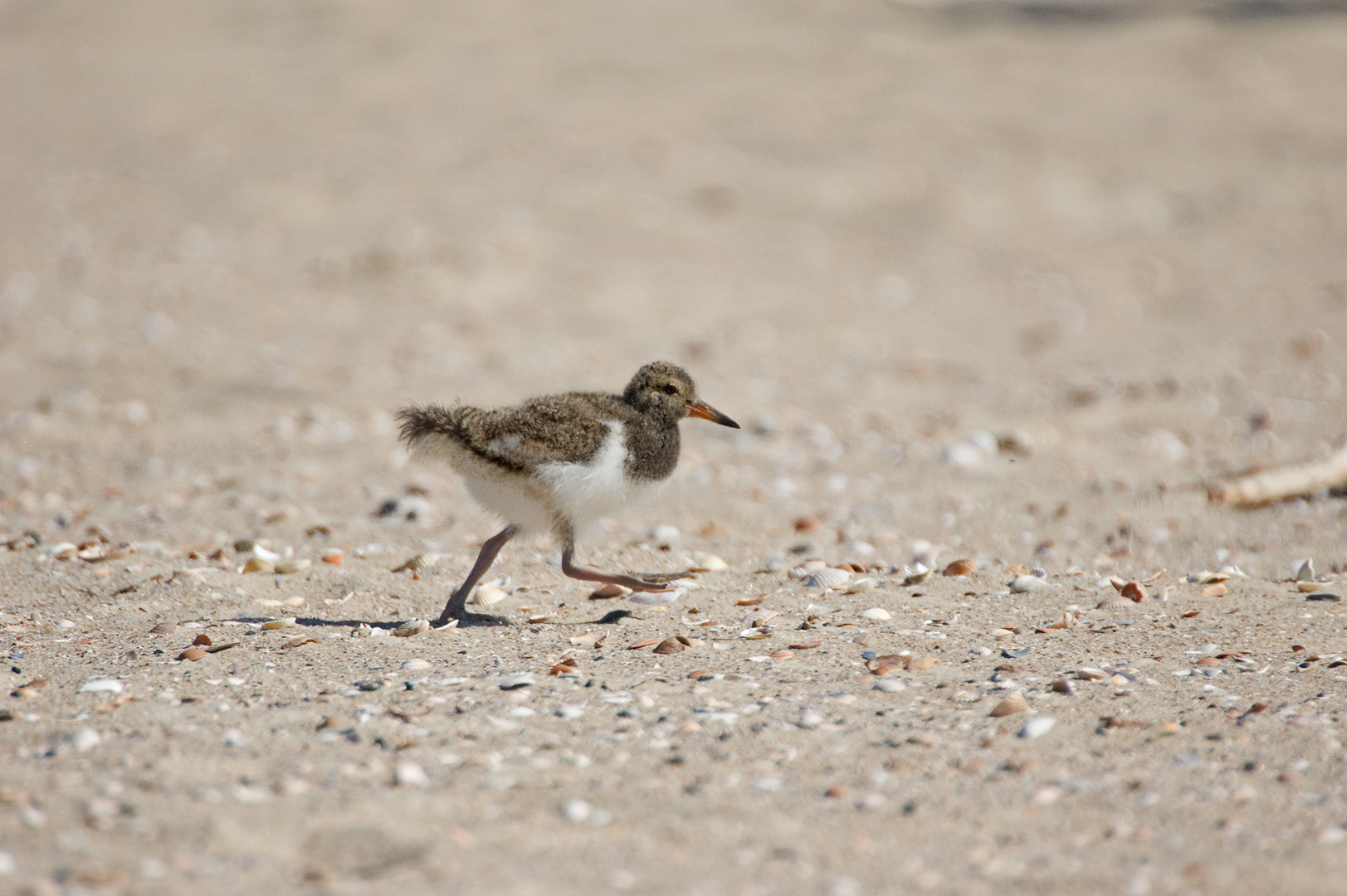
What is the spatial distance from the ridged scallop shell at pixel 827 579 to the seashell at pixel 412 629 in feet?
4.80

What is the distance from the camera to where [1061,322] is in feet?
33.1

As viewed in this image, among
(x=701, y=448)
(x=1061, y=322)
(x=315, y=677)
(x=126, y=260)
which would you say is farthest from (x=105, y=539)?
(x=1061, y=322)

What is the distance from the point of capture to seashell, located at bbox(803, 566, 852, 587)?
485cm

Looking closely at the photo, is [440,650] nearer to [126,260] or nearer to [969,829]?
[969,829]

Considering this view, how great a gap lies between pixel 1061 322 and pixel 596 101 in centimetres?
585

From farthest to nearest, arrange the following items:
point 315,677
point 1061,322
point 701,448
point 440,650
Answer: point 1061,322 → point 701,448 → point 440,650 → point 315,677

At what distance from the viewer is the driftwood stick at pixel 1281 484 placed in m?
6.08

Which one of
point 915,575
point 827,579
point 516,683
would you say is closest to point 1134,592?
point 915,575

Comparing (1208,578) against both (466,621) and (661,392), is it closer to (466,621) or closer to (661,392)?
(661,392)

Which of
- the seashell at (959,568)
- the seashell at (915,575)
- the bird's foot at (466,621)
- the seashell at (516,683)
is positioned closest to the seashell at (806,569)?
the seashell at (915,575)

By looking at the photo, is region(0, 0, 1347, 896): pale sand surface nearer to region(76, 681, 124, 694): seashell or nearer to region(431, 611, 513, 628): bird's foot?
region(76, 681, 124, 694): seashell

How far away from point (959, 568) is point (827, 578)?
549 mm

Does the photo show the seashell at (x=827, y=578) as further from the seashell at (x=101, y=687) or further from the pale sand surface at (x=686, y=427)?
the seashell at (x=101, y=687)

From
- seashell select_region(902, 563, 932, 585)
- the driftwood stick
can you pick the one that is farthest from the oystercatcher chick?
the driftwood stick
